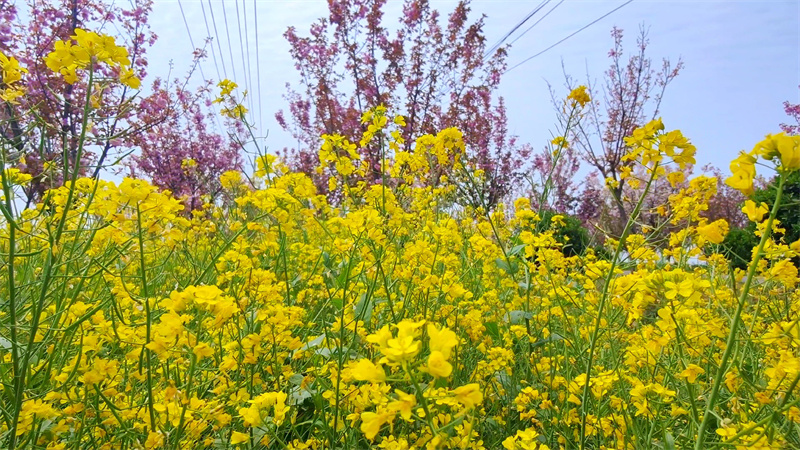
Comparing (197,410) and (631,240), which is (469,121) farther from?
(197,410)

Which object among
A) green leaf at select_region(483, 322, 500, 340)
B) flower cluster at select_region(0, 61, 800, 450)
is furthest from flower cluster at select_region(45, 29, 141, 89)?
green leaf at select_region(483, 322, 500, 340)

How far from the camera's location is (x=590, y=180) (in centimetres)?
1647

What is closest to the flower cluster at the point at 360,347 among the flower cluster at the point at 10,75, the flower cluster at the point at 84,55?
the flower cluster at the point at 84,55

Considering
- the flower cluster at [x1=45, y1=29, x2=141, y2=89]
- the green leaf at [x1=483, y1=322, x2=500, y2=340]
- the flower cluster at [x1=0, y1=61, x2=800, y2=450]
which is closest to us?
the flower cluster at [x1=0, y1=61, x2=800, y2=450]

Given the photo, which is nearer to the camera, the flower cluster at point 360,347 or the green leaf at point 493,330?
the flower cluster at point 360,347

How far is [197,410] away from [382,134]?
1337 millimetres

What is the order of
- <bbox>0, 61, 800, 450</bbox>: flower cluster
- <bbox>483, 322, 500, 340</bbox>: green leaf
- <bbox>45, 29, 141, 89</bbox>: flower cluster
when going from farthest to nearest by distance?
<bbox>483, 322, 500, 340</bbox>: green leaf → <bbox>45, 29, 141, 89</bbox>: flower cluster → <bbox>0, 61, 800, 450</bbox>: flower cluster

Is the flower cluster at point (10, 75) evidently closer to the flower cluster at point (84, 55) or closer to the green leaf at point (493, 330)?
the flower cluster at point (84, 55)

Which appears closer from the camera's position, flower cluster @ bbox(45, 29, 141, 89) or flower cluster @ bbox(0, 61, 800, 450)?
flower cluster @ bbox(0, 61, 800, 450)

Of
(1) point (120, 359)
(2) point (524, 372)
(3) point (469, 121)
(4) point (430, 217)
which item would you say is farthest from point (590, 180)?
(1) point (120, 359)

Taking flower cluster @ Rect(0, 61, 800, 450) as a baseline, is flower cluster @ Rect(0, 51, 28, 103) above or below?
above

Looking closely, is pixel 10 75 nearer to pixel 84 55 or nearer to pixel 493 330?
pixel 84 55

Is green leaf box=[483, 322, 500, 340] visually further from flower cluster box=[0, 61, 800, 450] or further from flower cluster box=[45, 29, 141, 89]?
flower cluster box=[45, 29, 141, 89]

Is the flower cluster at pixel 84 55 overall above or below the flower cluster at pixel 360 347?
above
